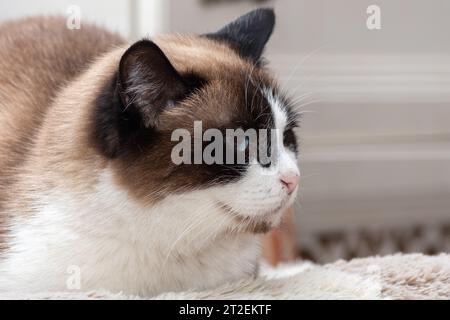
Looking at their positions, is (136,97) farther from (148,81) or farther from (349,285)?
(349,285)

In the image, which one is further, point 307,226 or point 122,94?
point 307,226

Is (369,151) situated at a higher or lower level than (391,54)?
lower

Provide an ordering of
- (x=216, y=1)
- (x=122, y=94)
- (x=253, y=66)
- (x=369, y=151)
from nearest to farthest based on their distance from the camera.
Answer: (x=122, y=94) → (x=253, y=66) → (x=216, y=1) → (x=369, y=151)

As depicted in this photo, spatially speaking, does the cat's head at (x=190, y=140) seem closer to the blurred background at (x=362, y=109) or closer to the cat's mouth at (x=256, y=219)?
the cat's mouth at (x=256, y=219)

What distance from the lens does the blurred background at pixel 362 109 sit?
6.62 feet

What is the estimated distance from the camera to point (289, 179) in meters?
0.87

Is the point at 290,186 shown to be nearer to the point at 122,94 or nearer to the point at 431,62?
the point at 122,94

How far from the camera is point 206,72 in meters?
0.92

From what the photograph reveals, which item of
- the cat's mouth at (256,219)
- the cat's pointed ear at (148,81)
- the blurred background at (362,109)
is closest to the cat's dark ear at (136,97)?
the cat's pointed ear at (148,81)

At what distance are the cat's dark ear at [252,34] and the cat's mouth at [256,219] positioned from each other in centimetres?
25

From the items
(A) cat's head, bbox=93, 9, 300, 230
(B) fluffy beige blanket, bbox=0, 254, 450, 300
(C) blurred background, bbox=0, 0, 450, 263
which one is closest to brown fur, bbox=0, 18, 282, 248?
(A) cat's head, bbox=93, 9, 300, 230

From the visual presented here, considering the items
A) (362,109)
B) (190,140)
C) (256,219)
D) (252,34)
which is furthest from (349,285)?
(362,109)

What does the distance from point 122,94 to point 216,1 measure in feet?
3.91

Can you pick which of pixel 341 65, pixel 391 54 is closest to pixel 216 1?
pixel 341 65
